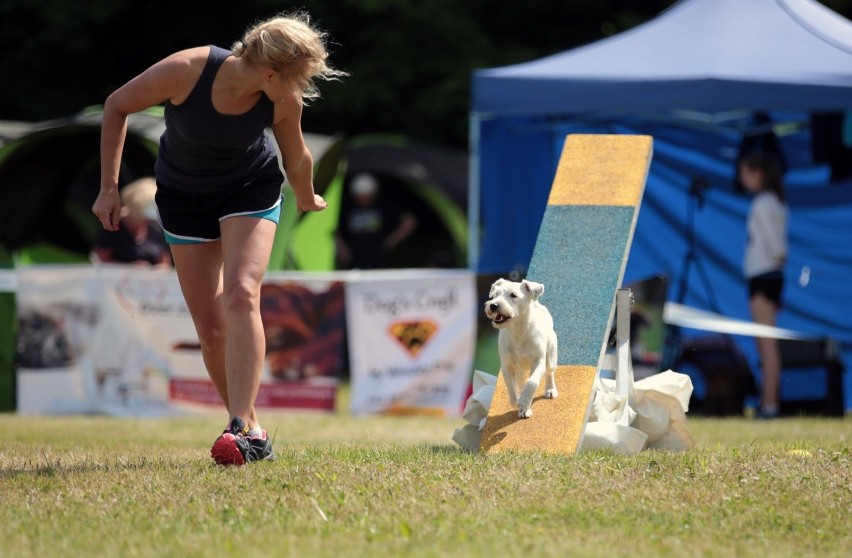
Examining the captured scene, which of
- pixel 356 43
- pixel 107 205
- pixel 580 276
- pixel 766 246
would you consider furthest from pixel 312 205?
pixel 356 43

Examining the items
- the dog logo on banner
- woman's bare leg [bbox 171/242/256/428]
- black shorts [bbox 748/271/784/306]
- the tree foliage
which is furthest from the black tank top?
the tree foliage

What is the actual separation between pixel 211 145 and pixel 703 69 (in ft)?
20.2

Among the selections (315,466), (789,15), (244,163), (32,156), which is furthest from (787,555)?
(32,156)

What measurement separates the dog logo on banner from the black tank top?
5.34 m

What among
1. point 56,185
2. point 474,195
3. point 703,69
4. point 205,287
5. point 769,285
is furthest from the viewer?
point 56,185

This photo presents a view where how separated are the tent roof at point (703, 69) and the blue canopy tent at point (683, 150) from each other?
0.7 inches

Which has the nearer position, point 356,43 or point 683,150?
point 683,150

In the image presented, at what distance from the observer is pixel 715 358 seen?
10.8 meters

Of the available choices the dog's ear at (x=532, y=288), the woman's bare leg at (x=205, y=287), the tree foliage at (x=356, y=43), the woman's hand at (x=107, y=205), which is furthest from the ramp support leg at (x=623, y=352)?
the tree foliage at (x=356, y=43)

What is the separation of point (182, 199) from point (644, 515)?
2253 mm

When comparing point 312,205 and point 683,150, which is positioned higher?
point 312,205

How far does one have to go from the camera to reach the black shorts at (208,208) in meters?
5.27

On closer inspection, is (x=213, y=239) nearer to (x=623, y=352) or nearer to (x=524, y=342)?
(x=524, y=342)

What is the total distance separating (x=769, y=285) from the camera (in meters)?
11.1
